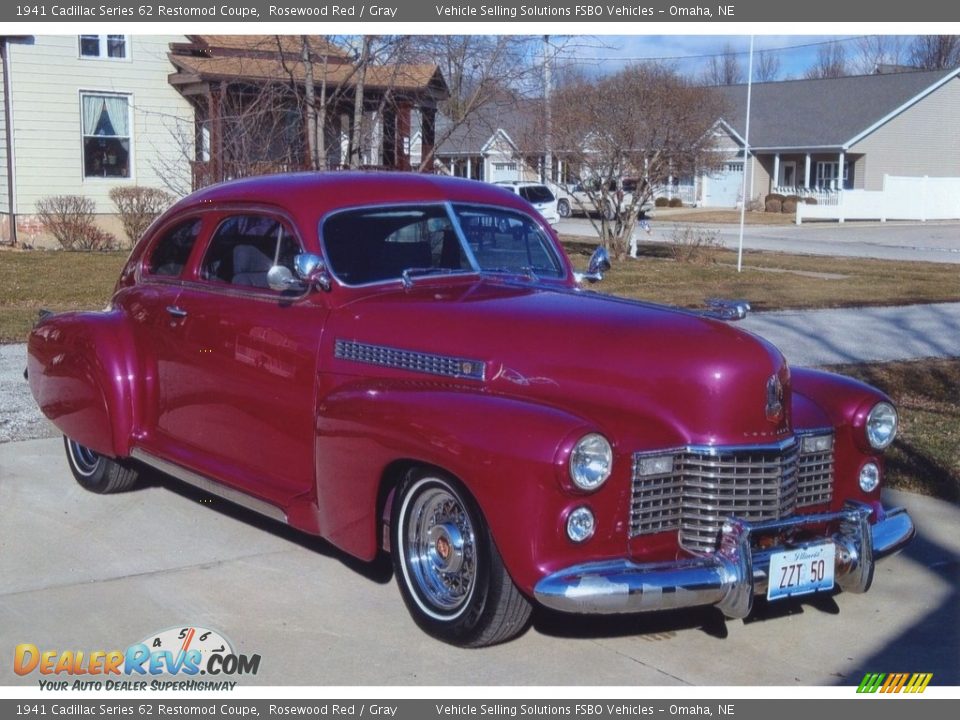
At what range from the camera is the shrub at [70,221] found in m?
22.6

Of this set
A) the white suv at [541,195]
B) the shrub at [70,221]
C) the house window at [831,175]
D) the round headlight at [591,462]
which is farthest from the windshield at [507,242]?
the house window at [831,175]

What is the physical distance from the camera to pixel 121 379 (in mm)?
6504

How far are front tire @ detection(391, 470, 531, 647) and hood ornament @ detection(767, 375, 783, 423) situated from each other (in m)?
1.25

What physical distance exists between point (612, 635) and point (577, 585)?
831 mm

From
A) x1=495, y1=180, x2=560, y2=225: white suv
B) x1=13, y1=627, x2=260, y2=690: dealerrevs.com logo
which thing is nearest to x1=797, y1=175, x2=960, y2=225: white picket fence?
x1=495, y1=180, x2=560, y2=225: white suv

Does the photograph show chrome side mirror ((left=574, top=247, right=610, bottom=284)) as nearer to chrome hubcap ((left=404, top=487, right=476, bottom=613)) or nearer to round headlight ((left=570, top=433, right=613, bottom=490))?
chrome hubcap ((left=404, top=487, right=476, bottom=613))

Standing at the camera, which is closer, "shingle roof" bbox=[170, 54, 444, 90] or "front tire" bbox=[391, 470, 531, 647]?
"front tire" bbox=[391, 470, 531, 647]

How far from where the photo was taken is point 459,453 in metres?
4.50

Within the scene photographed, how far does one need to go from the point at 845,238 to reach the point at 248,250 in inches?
1342

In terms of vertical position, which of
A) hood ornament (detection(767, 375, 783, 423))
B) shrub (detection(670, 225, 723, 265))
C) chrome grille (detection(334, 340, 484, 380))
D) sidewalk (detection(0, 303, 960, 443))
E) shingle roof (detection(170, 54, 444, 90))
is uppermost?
shingle roof (detection(170, 54, 444, 90))

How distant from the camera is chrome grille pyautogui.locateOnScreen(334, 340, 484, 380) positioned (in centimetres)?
488

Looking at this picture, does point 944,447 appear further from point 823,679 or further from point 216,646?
point 216,646

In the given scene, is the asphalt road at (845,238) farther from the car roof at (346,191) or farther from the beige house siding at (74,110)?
the car roof at (346,191)

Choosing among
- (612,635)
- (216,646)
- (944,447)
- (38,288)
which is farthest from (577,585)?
(38,288)
